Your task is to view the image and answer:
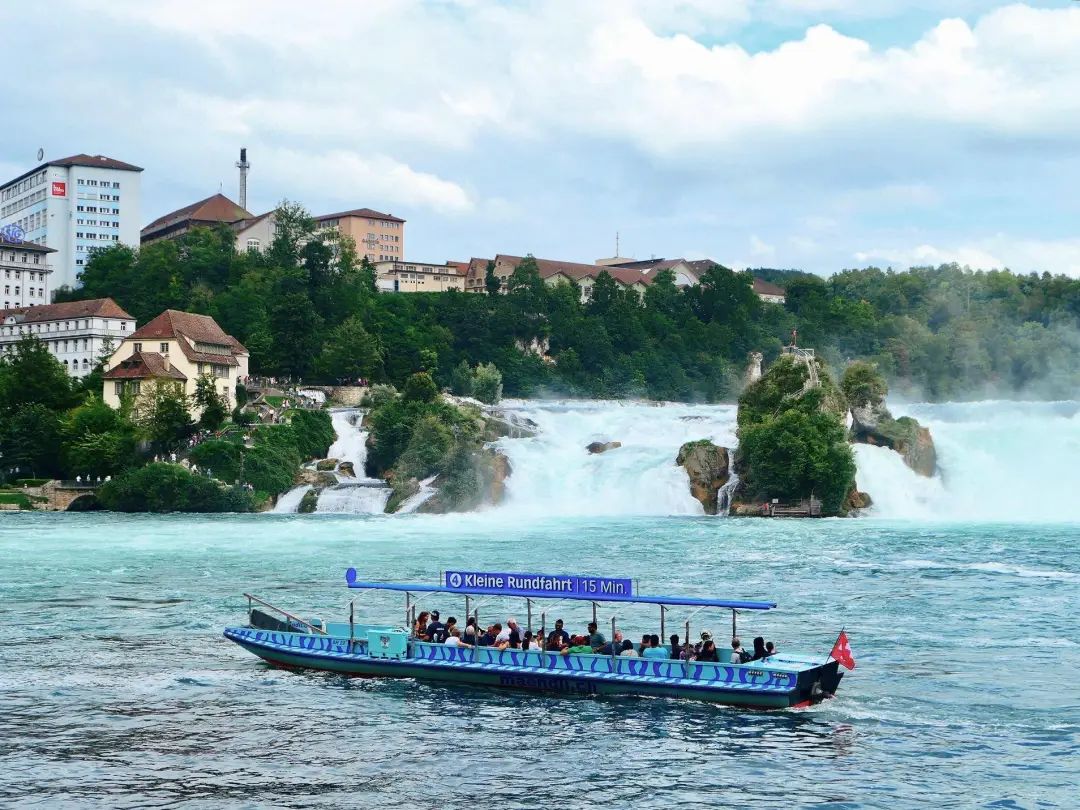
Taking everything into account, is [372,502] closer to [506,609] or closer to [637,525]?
[637,525]

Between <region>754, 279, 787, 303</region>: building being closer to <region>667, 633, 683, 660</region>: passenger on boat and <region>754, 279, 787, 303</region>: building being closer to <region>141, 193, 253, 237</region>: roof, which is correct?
<region>141, 193, 253, 237</region>: roof

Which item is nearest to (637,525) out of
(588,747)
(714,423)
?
(714,423)

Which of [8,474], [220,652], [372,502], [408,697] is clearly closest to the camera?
[408,697]

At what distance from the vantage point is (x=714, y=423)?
325ft

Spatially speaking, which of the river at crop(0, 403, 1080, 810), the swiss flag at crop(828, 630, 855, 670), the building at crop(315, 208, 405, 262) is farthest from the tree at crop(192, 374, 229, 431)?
the building at crop(315, 208, 405, 262)

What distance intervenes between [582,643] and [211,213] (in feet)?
501

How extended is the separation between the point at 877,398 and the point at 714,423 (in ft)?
43.4

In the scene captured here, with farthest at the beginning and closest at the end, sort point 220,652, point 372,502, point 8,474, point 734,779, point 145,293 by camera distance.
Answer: point 145,293 → point 8,474 → point 372,502 → point 220,652 → point 734,779

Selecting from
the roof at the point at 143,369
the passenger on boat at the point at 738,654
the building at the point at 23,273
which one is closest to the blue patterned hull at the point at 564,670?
the passenger on boat at the point at 738,654

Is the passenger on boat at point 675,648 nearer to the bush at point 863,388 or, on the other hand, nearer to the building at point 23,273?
the bush at point 863,388

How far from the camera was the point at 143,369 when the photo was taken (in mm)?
98938

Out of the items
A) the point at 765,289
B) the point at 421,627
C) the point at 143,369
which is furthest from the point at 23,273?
the point at 421,627

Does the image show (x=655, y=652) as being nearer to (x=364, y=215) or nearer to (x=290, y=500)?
(x=290, y=500)

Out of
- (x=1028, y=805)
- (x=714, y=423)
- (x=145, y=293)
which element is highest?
(x=145, y=293)
